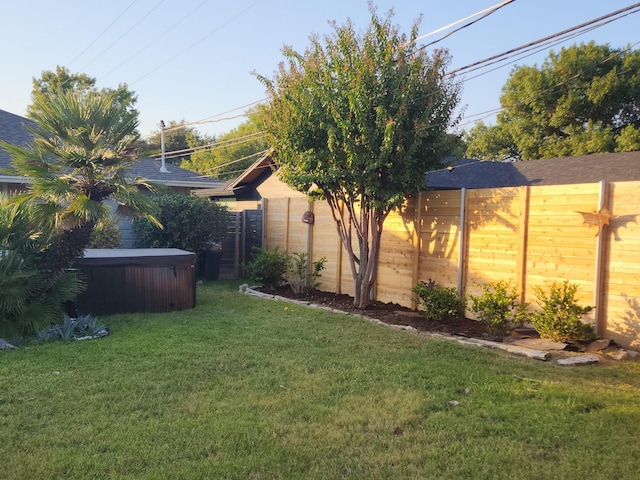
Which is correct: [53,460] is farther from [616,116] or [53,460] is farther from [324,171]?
[616,116]

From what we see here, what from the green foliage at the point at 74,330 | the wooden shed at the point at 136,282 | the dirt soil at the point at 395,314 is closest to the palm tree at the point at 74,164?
the green foliage at the point at 74,330

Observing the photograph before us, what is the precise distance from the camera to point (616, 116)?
19.9 meters

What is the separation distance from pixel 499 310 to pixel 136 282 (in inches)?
211

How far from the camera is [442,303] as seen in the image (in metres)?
7.06

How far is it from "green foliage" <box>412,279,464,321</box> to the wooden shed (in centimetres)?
385

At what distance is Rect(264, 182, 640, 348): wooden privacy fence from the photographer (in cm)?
565

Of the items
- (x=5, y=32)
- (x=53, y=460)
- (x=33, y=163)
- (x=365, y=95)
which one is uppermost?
(x=5, y=32)

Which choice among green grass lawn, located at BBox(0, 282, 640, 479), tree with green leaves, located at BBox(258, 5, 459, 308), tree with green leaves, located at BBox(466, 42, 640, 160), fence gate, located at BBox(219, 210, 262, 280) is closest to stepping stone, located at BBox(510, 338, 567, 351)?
green grass lawn, located at BBox(0, 282, 640, 479)

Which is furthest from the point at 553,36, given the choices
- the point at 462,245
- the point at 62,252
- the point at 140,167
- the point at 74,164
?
A: the point at 140,167

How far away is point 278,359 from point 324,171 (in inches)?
134

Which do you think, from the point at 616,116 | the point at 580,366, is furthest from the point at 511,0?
the point at 616,116

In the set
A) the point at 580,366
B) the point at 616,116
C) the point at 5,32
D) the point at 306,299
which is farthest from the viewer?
the point at 616,116

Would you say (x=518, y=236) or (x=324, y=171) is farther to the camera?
(x=324, y=171)

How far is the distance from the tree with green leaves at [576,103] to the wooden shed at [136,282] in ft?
47.6
